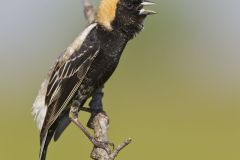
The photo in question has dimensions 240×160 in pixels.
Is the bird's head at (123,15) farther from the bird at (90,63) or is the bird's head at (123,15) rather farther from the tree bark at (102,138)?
the tree bark at (102,138)

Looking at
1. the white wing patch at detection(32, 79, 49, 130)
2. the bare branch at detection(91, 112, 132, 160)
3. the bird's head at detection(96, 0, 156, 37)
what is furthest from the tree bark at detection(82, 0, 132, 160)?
the bird's head at detection(96, 0, 156, 37)

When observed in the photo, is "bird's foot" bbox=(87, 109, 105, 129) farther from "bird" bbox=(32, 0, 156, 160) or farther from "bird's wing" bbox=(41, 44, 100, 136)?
"bird's wing" bbox=(41, 44, 100, 136)

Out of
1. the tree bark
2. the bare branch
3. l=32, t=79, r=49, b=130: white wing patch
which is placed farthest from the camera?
l=32, t=79, r=49, b=130: white wing patch

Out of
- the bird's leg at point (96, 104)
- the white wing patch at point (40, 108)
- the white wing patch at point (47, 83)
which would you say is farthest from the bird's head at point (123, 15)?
the white wing patch at point (40, 108)

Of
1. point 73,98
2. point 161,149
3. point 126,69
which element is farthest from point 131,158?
point 126,69

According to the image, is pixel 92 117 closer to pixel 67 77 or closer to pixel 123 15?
pixel 67 77

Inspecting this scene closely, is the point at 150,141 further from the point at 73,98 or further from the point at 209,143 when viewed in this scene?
the point at 73,98

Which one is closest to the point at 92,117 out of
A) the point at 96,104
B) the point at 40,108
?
the point at 96,104
